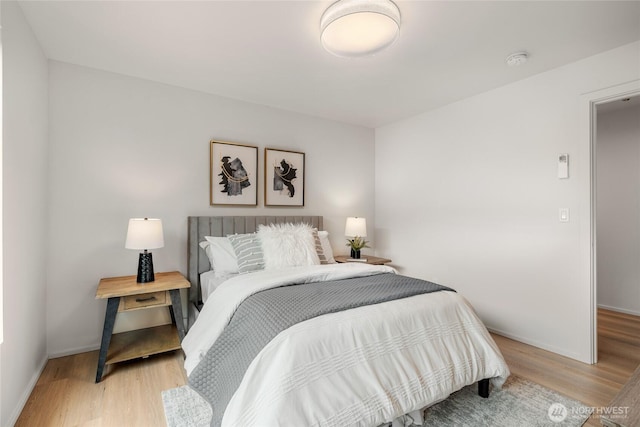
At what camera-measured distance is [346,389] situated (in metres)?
1.41

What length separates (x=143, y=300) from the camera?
8.04ft

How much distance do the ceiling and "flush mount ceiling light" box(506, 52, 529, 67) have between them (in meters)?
0.04

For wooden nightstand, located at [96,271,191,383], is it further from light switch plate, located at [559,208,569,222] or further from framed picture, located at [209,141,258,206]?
light switch plate, located at [559,208,569,222]

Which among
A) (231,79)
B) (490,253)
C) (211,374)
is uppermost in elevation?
(231,79)

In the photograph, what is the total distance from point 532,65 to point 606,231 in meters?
2.74

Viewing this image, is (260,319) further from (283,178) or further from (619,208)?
(619,208)

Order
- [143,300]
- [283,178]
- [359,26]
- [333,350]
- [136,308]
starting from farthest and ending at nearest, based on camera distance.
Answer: [283,178], [143,300], [136,308], [359,26], [333,350]

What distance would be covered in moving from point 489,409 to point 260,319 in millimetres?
1523

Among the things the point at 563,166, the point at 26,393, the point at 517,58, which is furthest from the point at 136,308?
the point at 563,166

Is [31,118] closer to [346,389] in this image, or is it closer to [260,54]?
[260,54]

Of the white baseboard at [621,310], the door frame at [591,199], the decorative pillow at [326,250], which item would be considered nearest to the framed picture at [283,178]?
the decorative pillow at [326,250]

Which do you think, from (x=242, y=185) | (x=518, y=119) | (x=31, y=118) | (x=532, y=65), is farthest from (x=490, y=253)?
(x=31, y=118)

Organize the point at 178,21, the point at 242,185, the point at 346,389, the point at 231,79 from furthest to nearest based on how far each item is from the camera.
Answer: the point at 242,185
the point at 231,79
the point at 178,21
the point at 346,389

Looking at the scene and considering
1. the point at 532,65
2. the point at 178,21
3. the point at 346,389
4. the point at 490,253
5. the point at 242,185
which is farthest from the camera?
the point at 242,185
